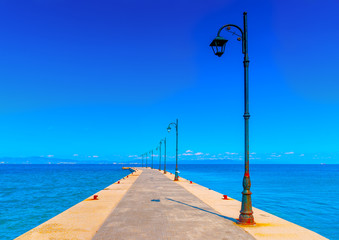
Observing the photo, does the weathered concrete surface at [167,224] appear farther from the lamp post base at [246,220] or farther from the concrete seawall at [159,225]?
the lamp post base at [246,220]

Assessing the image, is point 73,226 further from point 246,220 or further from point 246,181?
point 246,181

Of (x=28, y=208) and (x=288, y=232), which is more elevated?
(x=288, y=232)

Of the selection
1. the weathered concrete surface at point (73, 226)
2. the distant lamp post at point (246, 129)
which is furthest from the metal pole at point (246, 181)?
the weathered concrete surface at point (73, 226)

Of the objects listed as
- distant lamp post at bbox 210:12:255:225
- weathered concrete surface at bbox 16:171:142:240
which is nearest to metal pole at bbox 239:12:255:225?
distant lamp post at bbox 210:12:255:225

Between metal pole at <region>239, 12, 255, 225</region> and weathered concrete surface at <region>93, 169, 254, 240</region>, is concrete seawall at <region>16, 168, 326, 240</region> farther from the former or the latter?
metal pole at <region>239, 12, 255, 225</region>

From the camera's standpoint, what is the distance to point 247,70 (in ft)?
40.1

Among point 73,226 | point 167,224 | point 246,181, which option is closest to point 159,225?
point 167,224

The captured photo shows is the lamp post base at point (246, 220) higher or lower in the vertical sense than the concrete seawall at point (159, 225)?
higher

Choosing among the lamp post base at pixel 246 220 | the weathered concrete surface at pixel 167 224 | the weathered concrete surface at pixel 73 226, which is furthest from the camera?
the lamp post base at pixel 246 220

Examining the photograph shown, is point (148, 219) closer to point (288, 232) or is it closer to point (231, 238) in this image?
point (231, 238)

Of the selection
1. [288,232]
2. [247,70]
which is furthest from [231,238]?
[247,70]

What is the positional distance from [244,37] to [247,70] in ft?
4.55

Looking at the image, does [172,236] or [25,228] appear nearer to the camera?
[172,236]

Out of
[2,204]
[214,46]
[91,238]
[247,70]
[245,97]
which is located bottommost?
[2,204]
